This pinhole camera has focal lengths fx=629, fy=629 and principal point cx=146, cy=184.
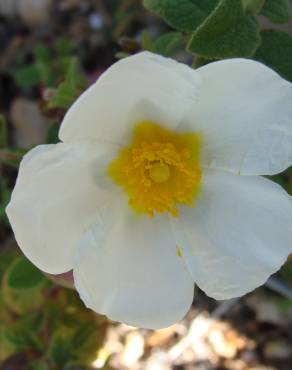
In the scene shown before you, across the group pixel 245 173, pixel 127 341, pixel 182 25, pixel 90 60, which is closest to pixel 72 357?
pixel 127 341

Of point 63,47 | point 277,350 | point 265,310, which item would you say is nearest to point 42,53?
point 63,47

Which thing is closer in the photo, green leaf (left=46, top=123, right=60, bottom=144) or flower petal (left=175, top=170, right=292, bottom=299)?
flower petal (left=175, top=170, right=292, bottom=299)

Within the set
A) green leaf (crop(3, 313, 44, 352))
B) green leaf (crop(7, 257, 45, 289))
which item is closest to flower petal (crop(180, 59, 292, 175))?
green leaf (crop(7, 257, 45, 289))

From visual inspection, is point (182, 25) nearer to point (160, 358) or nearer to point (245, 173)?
point (245, 173)

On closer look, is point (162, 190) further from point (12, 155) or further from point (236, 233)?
point (12, 155)

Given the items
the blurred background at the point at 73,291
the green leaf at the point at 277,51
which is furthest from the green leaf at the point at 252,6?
the blurred background at the point at 73,291

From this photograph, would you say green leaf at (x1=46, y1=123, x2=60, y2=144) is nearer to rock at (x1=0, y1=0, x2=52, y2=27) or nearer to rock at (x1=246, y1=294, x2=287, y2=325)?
rock at (x1=246, y1=294, x2=287, y2=325)
